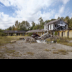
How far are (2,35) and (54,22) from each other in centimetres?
988

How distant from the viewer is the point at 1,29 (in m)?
3.56
